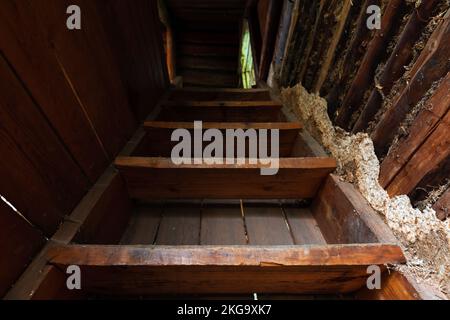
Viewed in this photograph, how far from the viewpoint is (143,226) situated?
114cm

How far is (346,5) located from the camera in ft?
4.18

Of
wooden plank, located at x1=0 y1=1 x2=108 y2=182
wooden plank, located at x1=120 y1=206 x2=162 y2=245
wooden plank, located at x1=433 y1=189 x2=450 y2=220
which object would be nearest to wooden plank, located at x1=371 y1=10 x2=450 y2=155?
wooden plank, located at x1=433 y1=189 x2=450 y2=220

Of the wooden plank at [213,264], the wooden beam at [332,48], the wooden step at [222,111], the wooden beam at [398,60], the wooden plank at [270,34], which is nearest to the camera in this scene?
the wooden plank at [213,264]

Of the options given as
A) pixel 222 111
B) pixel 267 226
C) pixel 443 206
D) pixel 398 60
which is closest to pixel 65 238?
pixel 267 226

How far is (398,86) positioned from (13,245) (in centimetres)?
117

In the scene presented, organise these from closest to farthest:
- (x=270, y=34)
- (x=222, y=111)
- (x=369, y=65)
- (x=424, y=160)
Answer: (x=424, y=160) → (x=369, y=65) → (x=222, y=111) → (x=270, y=34)

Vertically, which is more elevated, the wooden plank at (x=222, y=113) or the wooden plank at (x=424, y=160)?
the wooden plank at (x=222, y=113)

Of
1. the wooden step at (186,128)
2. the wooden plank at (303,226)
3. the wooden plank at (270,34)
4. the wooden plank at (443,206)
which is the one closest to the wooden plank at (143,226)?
the wooden step at (186,128)

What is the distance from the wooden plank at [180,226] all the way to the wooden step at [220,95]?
1329mm

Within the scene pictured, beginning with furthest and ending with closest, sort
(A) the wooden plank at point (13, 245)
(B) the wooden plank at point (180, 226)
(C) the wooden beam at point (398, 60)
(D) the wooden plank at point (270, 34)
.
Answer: (D) the wooden plank at point (270, 34) < (B) the wooden plank at point (180, 226) < (C) the wooden beam at point (398, 60) < (A) the wooden plank at point (13, 245)

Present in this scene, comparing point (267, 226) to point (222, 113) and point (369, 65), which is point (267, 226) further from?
point (222, 113)

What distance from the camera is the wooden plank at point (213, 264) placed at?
2.38 feet

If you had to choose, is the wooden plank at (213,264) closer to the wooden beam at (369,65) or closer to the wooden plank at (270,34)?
the wooden beam at (369,65)

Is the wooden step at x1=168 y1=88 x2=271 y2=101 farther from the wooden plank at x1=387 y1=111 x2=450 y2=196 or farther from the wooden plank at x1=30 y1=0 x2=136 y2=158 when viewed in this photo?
the wooden plank at x1=387 y1=111 x2=450 y2=196
